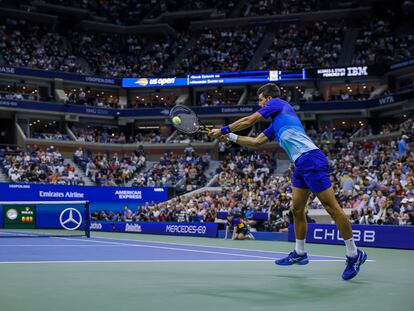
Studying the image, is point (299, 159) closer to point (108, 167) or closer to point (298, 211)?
point (298, 211)

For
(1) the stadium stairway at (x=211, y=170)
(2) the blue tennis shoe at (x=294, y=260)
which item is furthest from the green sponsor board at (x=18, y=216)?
(2) the blue tennis shoe at (x=294, y=260)

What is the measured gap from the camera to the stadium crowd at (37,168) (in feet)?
120

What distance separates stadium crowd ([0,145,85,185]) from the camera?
36469mm

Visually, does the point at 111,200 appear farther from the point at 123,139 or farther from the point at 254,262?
the point at 254,262

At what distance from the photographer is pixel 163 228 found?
84.9 ft

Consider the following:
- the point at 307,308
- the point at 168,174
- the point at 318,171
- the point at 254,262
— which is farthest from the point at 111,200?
the point at 307,308

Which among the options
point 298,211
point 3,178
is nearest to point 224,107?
point 3,178

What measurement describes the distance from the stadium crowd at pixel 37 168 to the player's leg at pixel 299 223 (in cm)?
2965

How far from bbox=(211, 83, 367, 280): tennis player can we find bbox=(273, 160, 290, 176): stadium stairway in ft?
101

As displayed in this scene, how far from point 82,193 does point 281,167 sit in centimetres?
1425

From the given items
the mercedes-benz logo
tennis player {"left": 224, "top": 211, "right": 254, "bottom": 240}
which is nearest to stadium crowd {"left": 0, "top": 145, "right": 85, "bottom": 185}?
the mercedes-benz logo

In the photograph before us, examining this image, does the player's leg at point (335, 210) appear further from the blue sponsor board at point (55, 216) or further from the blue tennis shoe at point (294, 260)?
the blue sponsor board at point (55, 216)

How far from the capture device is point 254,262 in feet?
34.2

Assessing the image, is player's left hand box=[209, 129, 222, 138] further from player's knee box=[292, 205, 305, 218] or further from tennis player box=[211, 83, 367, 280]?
player's knee box=[292, 205, 305, 218]
